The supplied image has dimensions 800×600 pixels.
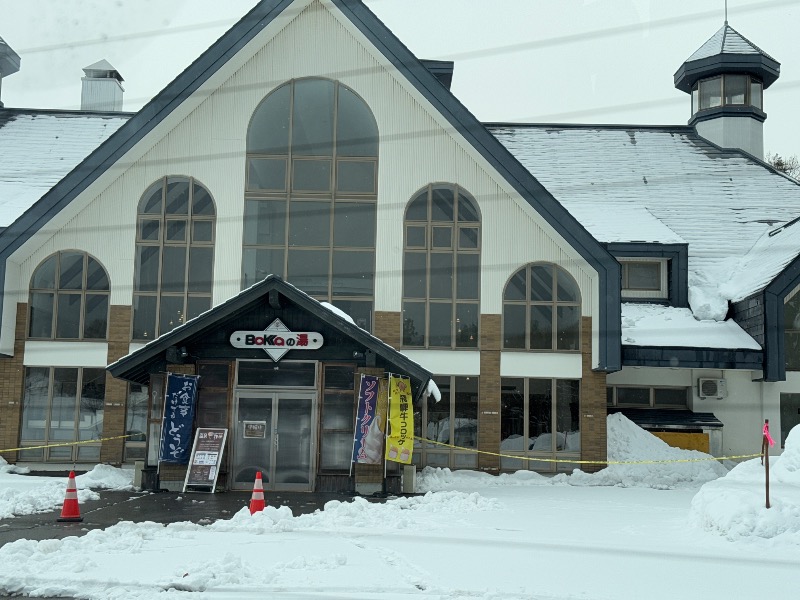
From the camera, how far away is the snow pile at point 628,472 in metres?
21.1

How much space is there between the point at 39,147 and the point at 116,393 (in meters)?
9.89

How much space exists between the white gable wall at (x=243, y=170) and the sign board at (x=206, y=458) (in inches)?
188

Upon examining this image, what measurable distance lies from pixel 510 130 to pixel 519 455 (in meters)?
12.7

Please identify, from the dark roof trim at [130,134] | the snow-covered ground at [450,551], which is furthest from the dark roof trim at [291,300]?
the dark roof trim at [130,134]

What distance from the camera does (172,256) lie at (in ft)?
75.7

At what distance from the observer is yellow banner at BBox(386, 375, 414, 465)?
61.4 ft

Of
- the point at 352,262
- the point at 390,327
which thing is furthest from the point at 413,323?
the point at 352,262

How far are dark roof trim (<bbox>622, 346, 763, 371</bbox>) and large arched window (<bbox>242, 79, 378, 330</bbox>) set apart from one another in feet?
21.6

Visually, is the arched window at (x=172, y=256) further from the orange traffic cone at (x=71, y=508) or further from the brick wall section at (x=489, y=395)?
the orange traffic cone at (x=71, y=508)

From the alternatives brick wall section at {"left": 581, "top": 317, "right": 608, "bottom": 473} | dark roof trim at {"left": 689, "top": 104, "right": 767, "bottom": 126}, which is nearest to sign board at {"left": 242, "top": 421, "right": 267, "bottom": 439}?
brick wall section at {"left": 581, "top": 317, "right": 608, "bottom": 473}

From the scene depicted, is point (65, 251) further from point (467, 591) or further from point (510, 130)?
point (467, 591)

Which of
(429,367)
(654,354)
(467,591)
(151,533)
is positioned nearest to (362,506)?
(151,533)

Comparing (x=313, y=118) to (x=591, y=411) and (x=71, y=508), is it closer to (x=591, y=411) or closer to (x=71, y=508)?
(x=591, y=411)

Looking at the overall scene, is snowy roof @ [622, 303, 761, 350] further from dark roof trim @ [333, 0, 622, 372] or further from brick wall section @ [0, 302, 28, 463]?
brick wall section @ [0, 302, 28, 463]
